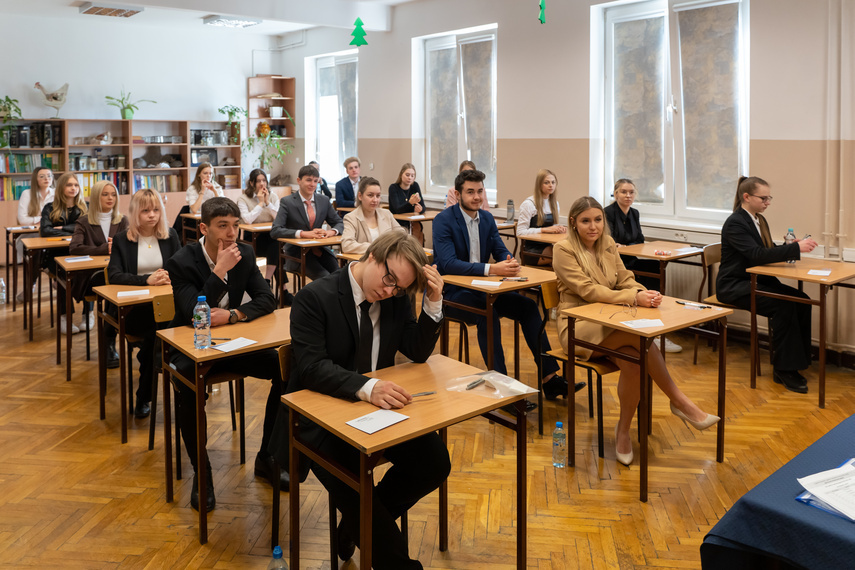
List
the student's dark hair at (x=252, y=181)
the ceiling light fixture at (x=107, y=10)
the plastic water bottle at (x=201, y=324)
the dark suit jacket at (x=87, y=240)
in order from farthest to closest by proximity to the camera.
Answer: the ceiling light fixture at (x=107, y=10)
the student's dark hair at (x=252, y=181)
the dark suit jacket at (x=87, y=240)
the plastic water bottle at (x=201, y=324)

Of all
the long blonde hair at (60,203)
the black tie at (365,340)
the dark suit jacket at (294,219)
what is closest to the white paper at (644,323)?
the black tie at (365,340)

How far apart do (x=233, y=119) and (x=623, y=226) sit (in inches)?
299

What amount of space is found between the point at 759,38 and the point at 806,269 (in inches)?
82.2

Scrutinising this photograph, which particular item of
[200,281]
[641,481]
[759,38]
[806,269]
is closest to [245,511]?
[200,281]

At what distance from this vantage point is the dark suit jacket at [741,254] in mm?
4941

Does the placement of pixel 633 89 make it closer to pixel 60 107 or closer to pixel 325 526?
pixel 325 526

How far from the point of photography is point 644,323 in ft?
11.0

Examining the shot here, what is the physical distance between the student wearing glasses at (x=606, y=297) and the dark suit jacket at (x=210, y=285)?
5.14ft

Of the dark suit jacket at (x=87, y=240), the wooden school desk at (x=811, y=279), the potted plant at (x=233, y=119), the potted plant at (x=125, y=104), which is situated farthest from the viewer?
the potted plant at (x=233, y=119)

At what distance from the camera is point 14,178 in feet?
32.2

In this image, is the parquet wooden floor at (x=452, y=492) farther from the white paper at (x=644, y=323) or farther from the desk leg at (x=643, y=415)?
the white paper at (x=644, y=323)

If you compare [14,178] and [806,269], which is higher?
[14,178]

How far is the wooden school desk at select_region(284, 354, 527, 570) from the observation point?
2.15m

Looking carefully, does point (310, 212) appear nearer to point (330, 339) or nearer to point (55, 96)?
point (330, 339)
